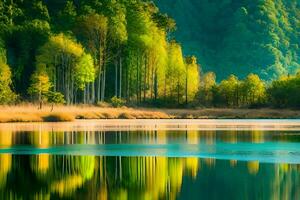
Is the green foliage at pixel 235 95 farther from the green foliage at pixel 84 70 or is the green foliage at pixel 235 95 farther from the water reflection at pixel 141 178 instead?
the water reflection at pixel 141 178

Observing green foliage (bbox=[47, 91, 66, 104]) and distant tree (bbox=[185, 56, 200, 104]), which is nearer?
green foliage (bbox=[47, 91, 66, 104])

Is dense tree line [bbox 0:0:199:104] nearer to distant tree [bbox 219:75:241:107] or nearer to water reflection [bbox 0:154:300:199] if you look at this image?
distant tree [bbox 219:75:241:107]

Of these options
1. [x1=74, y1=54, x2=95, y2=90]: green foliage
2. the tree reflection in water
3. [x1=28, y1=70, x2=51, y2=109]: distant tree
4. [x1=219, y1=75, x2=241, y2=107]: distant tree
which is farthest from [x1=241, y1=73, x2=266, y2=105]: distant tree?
the tree reflection in water

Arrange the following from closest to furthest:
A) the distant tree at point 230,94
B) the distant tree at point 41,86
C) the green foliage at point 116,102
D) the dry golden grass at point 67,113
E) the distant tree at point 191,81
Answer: the dry golden grass at point 67,113
the distant tree at point 41,86
the green foliage at point 116,102
the distant tree at point 191,81
the distant tree at point 230,94

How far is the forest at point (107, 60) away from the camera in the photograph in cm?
8625

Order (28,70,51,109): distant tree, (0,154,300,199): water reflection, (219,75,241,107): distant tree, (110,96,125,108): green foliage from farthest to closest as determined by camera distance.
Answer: (219,75,241,107): distant tree
(110,96,125,108): green foliage
(28,70,51,109): distant tree
(0,154,300,199): water reflection

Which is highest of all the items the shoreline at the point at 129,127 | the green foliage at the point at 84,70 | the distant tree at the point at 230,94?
the green foliage at the point at 84,70

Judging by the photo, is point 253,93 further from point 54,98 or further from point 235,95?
point 54,98

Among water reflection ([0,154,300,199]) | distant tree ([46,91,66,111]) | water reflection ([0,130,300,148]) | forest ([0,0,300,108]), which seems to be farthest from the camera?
forest ([0,0,300,108])

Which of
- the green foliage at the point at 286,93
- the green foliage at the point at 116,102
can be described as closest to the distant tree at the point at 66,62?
the green foliage at the point at 116,102

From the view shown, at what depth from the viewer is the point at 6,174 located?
2541 centimetres

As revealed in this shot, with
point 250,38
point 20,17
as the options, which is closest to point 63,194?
point 20,17

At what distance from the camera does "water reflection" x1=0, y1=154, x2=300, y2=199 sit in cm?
2138

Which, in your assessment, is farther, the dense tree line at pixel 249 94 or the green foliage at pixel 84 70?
the dense tree line at pixel 249 94
